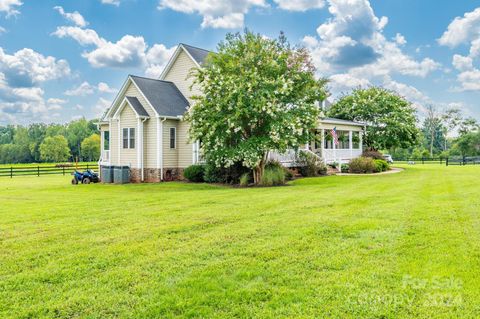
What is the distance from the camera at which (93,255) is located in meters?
5.18

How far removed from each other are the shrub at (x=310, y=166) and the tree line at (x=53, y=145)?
207 feet

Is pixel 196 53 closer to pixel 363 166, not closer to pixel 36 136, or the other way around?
pixel 363 166

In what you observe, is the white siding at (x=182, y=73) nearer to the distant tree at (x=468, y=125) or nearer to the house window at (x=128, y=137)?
the house window at (x=128, y=137)

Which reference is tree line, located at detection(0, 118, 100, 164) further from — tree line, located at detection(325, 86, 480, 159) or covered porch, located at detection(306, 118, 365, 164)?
covered porch, located at detection(306, 118, 365, 164)

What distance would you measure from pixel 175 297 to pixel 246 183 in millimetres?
13755

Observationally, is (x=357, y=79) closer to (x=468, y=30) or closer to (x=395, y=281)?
(x=468, y=30)

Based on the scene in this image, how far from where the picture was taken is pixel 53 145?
242ft

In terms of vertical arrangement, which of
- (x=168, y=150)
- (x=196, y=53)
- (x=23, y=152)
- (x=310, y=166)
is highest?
(x=196, y=53)

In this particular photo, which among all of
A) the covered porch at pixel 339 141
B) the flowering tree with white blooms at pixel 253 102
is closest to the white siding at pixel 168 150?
the flowering tree with white blooms at pixel 253 102

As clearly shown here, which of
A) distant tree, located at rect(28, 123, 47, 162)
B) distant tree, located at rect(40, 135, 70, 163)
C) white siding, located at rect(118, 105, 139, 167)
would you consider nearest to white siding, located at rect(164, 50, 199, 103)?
white siding, located at rect(118, 105, 139, 167)

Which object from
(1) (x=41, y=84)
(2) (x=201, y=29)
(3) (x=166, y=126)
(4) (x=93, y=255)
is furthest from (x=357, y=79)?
(4) (x=93, y=255)

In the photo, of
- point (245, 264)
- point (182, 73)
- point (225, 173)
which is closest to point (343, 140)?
point (182, 73)

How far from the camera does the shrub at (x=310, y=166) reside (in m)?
21.8

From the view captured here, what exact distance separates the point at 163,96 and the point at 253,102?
25.6 feet
